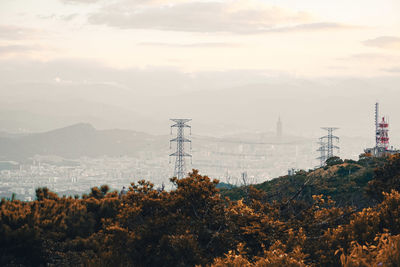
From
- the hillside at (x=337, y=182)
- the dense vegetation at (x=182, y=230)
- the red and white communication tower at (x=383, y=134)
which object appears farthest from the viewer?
the red and white communication tower at (x=383, y=134)

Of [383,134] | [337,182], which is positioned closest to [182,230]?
[337,182]

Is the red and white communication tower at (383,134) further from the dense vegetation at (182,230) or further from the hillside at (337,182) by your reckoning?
the dense vegetation at (182,230)

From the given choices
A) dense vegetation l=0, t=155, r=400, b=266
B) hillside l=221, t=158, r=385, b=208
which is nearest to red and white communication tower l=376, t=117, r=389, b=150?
hillside l=221, t=158, r=385, b=208

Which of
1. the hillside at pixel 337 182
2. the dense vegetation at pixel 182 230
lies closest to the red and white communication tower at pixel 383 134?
the hillside at pixel 337 182

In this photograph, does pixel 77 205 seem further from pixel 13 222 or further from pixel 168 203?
pixel 168 203

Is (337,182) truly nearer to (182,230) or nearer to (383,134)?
(383,134)

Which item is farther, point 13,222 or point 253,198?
point 253,198

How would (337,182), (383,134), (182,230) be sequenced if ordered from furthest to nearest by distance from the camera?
(383,134)
(337,182)
(182,230)

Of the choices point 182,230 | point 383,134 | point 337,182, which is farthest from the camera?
point 383,134

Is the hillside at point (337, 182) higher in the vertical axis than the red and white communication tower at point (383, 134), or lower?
lower

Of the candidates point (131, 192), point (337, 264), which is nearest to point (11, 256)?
point (131, 192)

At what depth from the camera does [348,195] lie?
62.3 m

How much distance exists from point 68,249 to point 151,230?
16.3 ft

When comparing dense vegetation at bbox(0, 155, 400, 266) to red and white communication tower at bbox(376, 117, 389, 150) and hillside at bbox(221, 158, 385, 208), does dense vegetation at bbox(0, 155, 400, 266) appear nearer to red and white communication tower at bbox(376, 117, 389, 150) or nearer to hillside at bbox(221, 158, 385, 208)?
hillside at bbox(221, 158, 385, 208)
